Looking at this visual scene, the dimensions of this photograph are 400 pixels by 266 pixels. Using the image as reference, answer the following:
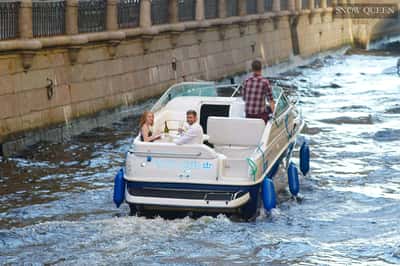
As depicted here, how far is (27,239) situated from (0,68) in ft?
24.7

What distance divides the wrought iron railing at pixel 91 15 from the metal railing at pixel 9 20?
3298 millimetres

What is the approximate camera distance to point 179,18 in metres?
31.8

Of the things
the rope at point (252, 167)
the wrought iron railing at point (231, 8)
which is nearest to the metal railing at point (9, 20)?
the rope at point (252, 167)

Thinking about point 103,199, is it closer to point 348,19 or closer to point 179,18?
point 179,18

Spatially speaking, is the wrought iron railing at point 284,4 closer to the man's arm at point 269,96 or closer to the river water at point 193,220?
the river water at point 193,220

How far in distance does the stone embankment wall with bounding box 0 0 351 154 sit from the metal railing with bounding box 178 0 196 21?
Answer: 150 millimetres

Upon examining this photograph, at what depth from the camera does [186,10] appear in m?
32.7

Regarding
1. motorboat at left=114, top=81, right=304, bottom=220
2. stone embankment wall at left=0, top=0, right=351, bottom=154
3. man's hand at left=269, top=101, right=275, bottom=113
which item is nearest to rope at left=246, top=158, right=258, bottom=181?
motorboat at left=114, top=81, right=304, bottom=220

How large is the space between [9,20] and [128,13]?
6.91 meters

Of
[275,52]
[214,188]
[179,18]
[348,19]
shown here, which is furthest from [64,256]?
[348,19]

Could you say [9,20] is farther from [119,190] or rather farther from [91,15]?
[119,190]

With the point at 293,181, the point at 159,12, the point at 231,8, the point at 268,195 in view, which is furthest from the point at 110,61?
the point at 231,8

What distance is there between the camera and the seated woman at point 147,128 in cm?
1550

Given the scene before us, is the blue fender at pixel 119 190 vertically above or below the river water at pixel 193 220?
above
